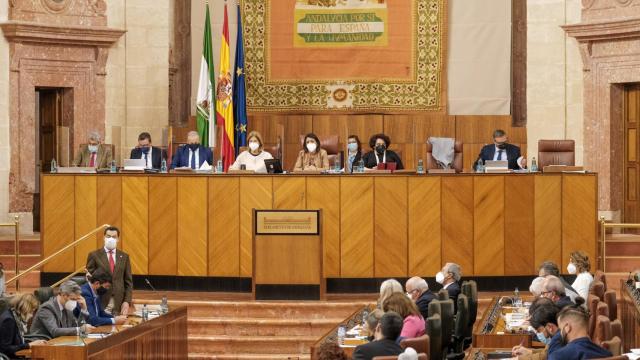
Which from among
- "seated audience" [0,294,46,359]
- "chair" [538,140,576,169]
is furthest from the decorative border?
"seated audience" [0,294,46,359]

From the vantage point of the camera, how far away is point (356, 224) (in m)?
14.2

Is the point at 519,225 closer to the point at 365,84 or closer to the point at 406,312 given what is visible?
the point at 365,84

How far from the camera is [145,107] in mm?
18562

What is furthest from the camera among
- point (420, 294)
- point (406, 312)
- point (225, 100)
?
point (225, 100)

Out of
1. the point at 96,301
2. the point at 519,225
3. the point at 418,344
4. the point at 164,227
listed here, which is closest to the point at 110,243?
the point at 96,301

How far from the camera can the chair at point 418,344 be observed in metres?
7.65

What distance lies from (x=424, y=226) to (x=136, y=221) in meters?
3.29

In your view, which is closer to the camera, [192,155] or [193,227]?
[193,227]

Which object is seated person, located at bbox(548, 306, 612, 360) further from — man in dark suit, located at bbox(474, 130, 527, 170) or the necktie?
man in dark suit, located at bbox(474, 130, 527, 170)

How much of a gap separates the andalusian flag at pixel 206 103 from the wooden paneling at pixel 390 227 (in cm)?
370

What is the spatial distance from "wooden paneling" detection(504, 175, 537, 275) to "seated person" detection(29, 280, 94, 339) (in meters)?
5.50

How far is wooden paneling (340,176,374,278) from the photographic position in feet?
46.4

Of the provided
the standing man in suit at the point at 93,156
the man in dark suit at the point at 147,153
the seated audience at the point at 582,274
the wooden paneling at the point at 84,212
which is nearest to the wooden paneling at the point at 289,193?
the wooden paneling at the point at 84,212

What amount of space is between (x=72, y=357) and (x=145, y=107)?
31.6ft
